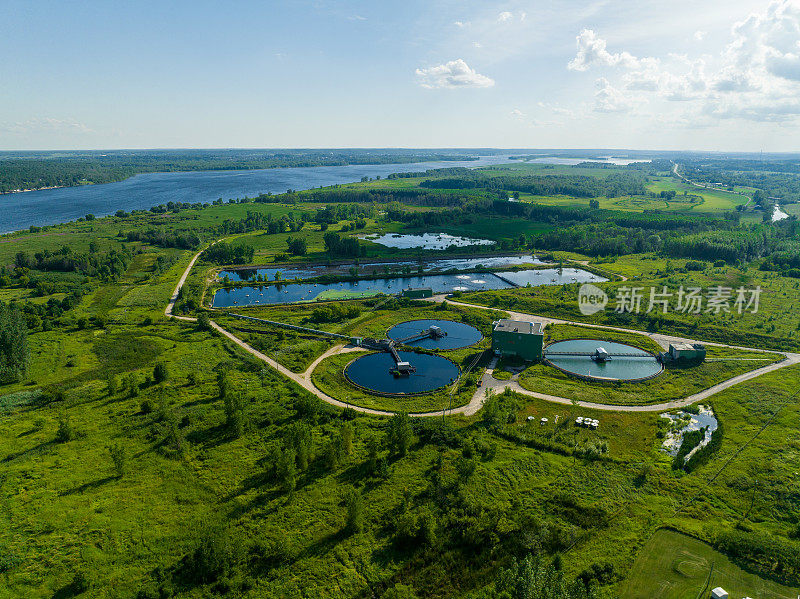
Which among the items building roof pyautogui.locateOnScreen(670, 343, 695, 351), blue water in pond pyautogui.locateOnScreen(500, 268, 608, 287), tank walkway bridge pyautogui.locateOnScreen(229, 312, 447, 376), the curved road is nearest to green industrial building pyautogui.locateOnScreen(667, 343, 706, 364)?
building roof pyautogui.locateOnScreen(670, 343, 695, 351)

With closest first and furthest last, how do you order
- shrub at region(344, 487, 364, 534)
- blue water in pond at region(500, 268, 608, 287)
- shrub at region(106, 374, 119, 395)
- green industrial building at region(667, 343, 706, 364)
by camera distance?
shrub at region(344, 487, 364, 534)
shrub at region(106, 374, 119, 395)
green industrial building at region(667, 343, 706, 364)
blue water in pond at region(500, 268, 608, 287)

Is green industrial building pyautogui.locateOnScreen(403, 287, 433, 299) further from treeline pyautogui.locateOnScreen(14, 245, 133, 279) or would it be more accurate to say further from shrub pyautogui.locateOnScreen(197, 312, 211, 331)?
treeline pyautogui.locateOnScreen(14, 245, 133, 279)

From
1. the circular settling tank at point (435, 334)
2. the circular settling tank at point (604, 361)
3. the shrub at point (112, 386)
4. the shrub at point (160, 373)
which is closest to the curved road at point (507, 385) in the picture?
the circular settling tank at point (604, 361)

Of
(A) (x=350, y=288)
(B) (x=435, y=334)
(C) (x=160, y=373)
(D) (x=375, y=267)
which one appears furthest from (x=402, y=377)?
(D) (x=375, y=267)

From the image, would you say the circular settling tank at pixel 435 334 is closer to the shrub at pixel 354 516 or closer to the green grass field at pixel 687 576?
the shrub at pixel 354 516

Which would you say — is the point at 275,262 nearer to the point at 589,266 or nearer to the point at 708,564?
the point at 589,266

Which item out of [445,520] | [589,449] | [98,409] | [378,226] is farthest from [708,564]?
[378,226]
